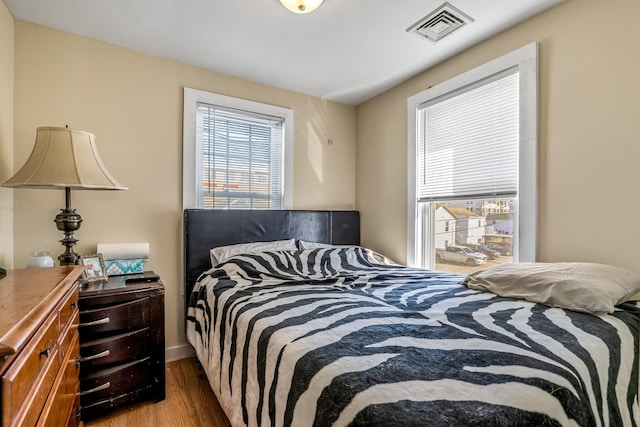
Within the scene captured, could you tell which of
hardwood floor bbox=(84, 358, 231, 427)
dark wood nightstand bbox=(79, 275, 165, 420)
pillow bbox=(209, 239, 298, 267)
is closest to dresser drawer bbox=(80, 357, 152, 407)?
dark wood nightstand bbox=(79, 275, 165, 420)

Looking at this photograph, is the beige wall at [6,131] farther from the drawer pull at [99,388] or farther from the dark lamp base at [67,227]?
the drawer pull at [99,388]

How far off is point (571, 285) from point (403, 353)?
1.00m

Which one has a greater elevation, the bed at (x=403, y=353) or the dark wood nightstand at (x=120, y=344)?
the bed at (x=403, y=353)

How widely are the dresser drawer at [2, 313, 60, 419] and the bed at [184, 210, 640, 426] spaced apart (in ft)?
2.10

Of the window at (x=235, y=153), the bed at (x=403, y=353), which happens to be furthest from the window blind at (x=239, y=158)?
the bed at (x=403, y=353)

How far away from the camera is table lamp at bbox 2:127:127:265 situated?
157 cm

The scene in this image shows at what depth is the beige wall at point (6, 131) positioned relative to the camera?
1.77 meters

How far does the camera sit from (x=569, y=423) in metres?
0.76

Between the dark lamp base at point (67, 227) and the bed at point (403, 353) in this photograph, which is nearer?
the bed at point (403, 353)

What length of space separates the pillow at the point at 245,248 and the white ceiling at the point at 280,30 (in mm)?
1442

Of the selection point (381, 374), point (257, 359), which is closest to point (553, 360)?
point (381, 374)

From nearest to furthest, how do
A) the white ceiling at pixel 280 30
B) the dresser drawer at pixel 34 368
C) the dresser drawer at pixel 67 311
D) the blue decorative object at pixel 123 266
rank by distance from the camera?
the dresser drawer at pixel 34 368, the dresser drawer at pixel 67 311, the white ceiling at pixel 280 30, the blue decorative object at pixel 123 266

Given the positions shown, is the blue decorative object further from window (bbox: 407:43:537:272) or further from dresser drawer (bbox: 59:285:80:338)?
window (bbox: 407:43:537:272)

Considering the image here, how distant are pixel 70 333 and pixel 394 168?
2587 mm
